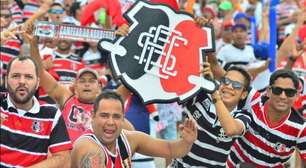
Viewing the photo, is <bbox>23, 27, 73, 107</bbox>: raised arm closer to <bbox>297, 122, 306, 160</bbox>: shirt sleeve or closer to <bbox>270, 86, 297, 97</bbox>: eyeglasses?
<bbox>270, 86, 297, 97</bbox>: eyeglasses

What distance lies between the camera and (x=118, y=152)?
18.3 ft

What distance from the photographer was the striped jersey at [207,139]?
20.7ft

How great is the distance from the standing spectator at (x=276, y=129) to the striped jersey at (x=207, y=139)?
0.48ft

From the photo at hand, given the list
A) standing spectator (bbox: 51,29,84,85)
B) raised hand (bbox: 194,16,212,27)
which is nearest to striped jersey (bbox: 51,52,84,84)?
standing spectator (bbox: 51,29,84,85)

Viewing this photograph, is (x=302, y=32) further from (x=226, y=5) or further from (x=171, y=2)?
(x=226, y=5)

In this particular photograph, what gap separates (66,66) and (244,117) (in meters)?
4.19

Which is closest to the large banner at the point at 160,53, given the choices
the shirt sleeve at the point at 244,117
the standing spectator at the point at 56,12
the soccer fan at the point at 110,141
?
the soccer fan at the point at 110,141

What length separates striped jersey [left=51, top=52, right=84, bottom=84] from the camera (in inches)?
387

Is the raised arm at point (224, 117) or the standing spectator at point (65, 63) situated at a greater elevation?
the standing spectator at point (65, 63)

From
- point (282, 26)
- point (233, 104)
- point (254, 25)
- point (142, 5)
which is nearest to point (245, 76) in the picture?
point (233, 104)

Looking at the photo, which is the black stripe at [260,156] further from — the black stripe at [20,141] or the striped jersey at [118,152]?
the black stripe at [20,141]

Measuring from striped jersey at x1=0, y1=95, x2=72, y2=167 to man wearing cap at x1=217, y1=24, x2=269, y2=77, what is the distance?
5.31 meters

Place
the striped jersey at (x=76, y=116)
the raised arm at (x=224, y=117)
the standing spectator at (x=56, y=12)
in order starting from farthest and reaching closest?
the standing spectator at (x=56, y=12)
the striped jersey at (x=76, y=116)
the raised arm at (x=224, y=117)

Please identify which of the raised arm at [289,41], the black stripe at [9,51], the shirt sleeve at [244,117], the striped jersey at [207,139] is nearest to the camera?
the shirt sleeve at [244,117]
